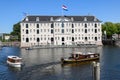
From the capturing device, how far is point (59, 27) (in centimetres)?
19925

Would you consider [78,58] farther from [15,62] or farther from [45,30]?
[45,30]

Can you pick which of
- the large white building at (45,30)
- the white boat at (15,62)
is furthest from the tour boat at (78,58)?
the large white building at (45,30)

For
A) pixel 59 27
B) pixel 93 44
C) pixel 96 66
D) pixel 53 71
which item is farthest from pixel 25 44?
pixel 96 66

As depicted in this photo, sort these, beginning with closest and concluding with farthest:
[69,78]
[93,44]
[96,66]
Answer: [96,66] → [69,78] → [93,44]

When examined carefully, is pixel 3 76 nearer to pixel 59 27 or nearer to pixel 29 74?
pixel 29 74

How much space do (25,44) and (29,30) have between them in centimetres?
925

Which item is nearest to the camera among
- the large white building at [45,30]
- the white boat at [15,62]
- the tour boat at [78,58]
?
the white boat at [15,62]

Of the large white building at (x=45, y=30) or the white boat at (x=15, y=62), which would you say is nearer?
the white boat at (x=15, y=62)

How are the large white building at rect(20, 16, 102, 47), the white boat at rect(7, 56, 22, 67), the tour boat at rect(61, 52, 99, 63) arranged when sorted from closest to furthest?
the white boat at rect(7, 56, 22, 67)
the tour boat at rect(61, 52, 99, 63)
the large white building at rect(20, 16, 102, 47)

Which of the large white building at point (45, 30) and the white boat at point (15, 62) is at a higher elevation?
the large white building at point (45, 30)

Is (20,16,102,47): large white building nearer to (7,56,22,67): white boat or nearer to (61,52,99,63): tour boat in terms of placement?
(61,52,99,63): tour boat

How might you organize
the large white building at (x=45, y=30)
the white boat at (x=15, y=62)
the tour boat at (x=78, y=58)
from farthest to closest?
the large white building at (x=45, y=30), the tour boat at (x=78, y=58), the white boat at (x=15, y=62)

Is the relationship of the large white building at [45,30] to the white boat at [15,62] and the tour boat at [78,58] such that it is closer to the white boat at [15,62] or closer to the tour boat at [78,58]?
the tour boat at [78,58]

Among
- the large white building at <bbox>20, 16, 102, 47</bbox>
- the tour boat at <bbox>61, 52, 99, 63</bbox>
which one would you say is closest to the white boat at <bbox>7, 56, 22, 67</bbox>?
the tour boat at <bbox>61, 52, 99, 63</bbox>
